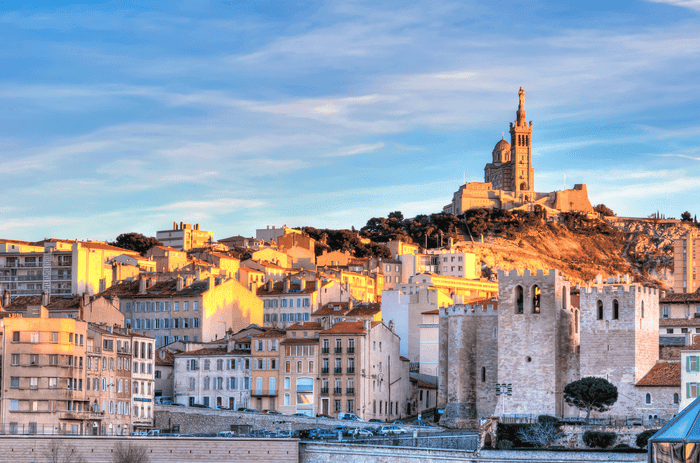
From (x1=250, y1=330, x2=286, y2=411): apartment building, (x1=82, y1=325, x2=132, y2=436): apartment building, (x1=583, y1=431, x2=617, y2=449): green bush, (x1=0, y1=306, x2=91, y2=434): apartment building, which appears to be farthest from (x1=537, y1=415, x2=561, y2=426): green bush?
(x1=0, y1=306, x2=91, y2=434): apartment building

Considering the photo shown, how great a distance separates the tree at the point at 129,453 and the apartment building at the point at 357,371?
1963 centimetres

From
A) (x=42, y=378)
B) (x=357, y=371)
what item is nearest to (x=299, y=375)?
(x=357, y=371)

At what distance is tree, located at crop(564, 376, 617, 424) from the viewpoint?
223 feet

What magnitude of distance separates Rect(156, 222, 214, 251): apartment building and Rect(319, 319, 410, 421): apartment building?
68.9m

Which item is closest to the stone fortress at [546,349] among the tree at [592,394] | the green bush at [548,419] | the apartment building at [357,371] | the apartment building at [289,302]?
the tree at [592,394]

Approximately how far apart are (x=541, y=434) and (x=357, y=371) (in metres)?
18.0

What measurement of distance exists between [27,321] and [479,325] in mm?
29596

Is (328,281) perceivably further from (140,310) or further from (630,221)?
(630,221)

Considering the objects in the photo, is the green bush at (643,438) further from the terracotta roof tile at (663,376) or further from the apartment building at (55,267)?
the apartment building at (55,267)

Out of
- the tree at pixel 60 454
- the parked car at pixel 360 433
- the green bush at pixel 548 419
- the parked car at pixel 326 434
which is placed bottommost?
the tree at pixel 60 454

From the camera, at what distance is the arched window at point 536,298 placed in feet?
244

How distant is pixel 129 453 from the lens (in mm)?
63375

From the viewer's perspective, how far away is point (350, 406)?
80.8 m

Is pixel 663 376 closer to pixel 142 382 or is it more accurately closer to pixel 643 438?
pixel 643 438
